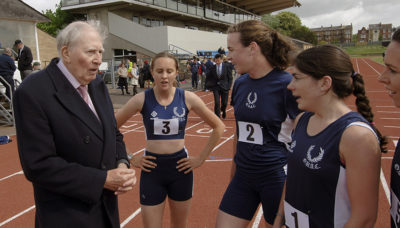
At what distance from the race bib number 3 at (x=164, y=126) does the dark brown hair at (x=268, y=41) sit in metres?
0.96

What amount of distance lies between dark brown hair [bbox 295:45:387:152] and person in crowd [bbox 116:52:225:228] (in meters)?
1.38

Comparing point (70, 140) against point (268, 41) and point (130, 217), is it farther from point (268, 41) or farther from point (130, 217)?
point (130, 217)

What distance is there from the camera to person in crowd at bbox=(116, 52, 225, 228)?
2549 millimetres

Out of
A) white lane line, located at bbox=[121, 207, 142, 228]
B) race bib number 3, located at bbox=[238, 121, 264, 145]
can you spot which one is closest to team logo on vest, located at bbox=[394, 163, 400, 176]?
race bib number 3, located at bbox=[238, 121, 264, 145]

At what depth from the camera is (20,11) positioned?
19.4 metres

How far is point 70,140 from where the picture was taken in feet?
5.18

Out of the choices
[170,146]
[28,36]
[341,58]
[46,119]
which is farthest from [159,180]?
[28,36]

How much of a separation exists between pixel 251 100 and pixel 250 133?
0.25m

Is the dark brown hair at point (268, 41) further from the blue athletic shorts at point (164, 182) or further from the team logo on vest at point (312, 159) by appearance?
the blue athletic shorts at point (164, 182)

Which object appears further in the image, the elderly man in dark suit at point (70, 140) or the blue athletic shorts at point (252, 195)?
the blue athletic shorts at point (252, 195)

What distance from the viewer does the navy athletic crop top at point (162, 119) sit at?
266cm

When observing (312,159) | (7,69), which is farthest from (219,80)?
(312,159)

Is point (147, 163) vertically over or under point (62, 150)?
under

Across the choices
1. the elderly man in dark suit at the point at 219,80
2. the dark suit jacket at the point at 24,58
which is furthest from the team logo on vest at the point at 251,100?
the dark suit jacket at the point at 24,58
